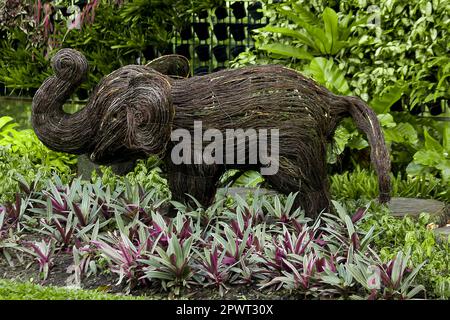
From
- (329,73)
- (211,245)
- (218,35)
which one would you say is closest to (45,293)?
(211,245)

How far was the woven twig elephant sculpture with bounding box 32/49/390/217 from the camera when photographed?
6.13 meters

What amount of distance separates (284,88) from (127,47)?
4648mm

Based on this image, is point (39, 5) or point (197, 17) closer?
point (39, 5)

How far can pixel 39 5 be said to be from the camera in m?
10.1

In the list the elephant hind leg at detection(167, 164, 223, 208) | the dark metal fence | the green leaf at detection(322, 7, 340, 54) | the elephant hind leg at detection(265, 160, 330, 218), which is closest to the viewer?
the elephant hind leg at detection(265, 160, 330, 218)

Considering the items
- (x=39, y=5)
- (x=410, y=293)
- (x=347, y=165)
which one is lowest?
(x=410, y=293)

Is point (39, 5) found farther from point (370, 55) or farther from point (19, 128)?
point (370, 55)

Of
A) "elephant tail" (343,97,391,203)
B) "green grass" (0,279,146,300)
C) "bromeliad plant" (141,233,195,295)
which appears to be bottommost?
"green grass" (0,279,146,300)

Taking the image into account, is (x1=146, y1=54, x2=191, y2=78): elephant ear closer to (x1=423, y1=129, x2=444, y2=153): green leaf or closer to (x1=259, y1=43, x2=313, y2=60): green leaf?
(x1=259, y1=43, x2=313, y2=60): green leaf

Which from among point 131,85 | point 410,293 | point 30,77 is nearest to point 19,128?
point 30,77

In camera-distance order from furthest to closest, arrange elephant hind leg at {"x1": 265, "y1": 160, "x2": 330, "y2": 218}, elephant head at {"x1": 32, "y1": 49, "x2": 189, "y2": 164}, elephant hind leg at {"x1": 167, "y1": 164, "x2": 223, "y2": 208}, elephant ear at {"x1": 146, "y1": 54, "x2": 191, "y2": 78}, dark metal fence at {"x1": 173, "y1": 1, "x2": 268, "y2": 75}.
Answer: dark metal fence at {"x1": 173, "y1": 1, "x2": 268, "y2": 75}, elephant ear at {"x1": 146, "y1": 54, "x2": 191, "y2": 78}, elephant hind leg at {"x1": 167, "y1": 164, "x2": 223, "y2": 208}, elephant hind leg at {"x1": 265, "y1": 160, "x2": 330, "y2": 218}, elephant head at {"x1": 32, "y1": 49, "x2": 189, "y2": 164}

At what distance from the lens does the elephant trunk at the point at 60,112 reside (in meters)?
6.34

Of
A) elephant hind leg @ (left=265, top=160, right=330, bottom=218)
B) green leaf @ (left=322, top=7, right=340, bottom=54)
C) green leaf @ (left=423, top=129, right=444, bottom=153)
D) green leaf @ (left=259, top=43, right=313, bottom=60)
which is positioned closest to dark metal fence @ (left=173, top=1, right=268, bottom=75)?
green leaf @ (left=259, top=43, right=313, bottom=60)

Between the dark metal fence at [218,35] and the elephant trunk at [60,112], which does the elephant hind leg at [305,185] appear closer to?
the elephant trunk at [60,112]
